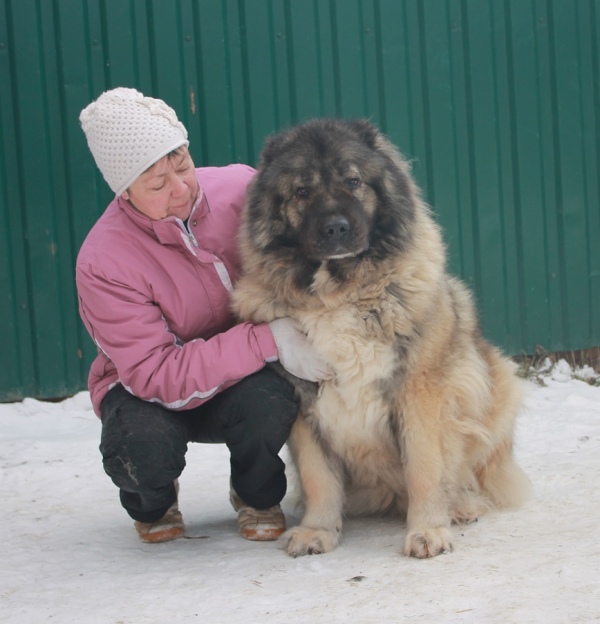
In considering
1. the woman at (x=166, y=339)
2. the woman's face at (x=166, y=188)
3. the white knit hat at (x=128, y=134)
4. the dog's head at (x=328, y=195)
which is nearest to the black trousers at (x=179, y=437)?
the woman at (x=166, y=339)

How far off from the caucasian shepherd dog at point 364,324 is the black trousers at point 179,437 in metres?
0.10

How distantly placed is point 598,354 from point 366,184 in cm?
336

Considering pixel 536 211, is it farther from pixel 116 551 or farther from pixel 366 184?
pixel 116 551

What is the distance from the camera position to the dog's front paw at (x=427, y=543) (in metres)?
2.77

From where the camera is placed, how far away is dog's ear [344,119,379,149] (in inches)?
124

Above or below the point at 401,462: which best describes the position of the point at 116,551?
below

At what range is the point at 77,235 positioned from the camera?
5.26 meters

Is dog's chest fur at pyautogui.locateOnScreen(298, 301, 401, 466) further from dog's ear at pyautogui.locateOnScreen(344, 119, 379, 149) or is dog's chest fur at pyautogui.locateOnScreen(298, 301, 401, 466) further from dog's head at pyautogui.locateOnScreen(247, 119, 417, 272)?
dog's ear at pyautogui.locateOnScreen(344, 119, 379, 149)

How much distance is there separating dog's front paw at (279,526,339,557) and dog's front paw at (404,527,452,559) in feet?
0.89

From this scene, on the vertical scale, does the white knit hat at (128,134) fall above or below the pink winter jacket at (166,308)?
above

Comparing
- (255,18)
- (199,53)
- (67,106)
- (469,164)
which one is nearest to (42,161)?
(67,106)

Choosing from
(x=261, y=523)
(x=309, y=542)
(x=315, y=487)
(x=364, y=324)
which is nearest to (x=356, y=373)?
(x=364, y=324)

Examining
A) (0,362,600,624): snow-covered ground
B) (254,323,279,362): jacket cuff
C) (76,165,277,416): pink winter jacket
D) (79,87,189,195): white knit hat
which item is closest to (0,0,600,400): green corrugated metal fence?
(0,362,600,624): snow-covered ground

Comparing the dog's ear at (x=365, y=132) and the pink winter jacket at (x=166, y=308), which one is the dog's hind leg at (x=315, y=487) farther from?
the dog's ear at (x=365, y=132)
